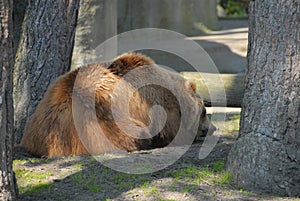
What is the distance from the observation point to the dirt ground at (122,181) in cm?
443

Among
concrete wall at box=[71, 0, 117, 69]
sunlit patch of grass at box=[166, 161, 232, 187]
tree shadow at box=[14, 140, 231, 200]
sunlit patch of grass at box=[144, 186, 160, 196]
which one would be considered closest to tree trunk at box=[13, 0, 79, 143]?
tree shadow at box=[14, 140, 231, 200]

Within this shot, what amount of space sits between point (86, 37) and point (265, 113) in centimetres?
524

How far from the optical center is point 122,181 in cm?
472

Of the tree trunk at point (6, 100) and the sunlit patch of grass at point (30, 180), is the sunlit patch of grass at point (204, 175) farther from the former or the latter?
the tree trunk at point (6, 100)

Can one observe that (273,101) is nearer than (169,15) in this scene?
Yes

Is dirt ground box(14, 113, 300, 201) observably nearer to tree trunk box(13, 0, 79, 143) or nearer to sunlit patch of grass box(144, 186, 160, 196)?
sunlit patch of grass box(144, 186, 160, 196)

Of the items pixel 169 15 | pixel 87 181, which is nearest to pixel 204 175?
pixel 87 181

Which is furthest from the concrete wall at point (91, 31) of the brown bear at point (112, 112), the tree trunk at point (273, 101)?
the tree trunk at point (273, 101)

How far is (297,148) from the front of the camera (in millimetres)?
4445

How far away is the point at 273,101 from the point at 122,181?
4.48 feet

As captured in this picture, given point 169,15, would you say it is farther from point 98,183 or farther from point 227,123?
point 98,183

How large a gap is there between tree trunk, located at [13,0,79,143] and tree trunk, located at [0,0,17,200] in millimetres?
2078

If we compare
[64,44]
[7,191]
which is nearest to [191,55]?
[64,44]

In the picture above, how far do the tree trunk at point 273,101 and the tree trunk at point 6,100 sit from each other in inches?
70.3
